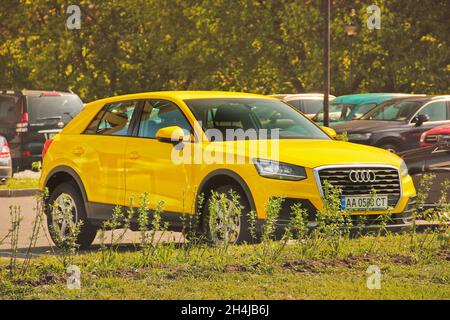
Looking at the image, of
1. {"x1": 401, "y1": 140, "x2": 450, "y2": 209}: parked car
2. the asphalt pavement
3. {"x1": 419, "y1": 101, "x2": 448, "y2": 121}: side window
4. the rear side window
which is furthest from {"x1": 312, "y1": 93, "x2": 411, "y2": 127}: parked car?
{"x1": 401, "y1": 140, "x2": 450, "y2": 209}: parked car

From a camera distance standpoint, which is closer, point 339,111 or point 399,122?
point 399,122

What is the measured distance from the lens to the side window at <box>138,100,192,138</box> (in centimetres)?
1302

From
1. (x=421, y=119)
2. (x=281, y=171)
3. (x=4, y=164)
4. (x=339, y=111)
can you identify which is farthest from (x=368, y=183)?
(x=339, y=111)

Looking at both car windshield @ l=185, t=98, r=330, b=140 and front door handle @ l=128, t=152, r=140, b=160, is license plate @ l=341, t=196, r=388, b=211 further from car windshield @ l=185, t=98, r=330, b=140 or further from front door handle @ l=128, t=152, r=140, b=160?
front door handle @ l=128, t=152, r=140, b=160

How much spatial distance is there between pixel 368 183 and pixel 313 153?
0.62m

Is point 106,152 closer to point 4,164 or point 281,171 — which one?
point 281,171

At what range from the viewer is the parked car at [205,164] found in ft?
38.9

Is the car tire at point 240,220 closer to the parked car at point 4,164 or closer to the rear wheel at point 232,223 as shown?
the rear wheel at point 232,223

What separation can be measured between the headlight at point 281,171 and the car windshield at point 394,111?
14910mm

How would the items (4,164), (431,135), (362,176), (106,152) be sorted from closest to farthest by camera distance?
(362,176)
(106,152)
(4,164)
(431,135)

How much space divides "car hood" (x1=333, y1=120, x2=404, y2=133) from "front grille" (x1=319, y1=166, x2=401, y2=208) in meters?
13.1

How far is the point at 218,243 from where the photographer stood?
12.0 m

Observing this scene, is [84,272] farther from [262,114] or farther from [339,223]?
[262,114]

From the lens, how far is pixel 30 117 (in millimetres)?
26719
